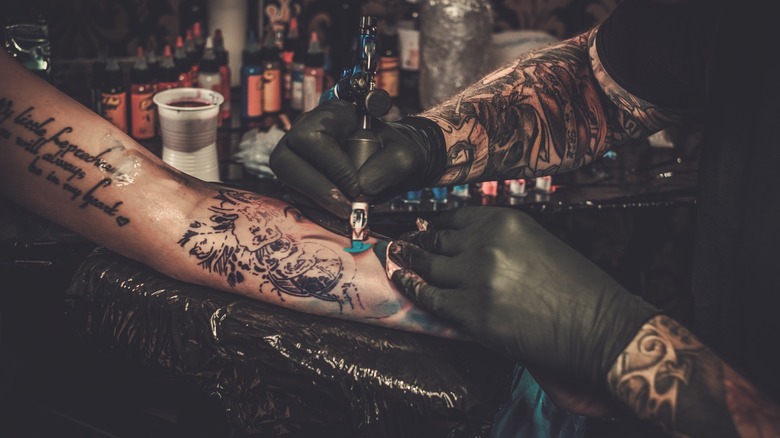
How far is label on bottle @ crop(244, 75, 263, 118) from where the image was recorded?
2.46 m

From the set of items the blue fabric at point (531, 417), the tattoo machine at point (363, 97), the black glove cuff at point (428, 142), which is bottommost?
the blue fabric at point (531, 417)

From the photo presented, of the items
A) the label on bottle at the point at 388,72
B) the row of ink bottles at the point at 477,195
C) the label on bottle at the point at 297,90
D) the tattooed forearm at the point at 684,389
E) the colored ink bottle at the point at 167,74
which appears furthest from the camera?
the label on bottle at the point at 388,72

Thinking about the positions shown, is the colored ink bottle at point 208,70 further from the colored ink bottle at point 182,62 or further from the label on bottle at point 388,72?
the label on bottle at point 388,72

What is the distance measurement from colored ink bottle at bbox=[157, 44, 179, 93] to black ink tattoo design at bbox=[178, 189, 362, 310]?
3.50 ft

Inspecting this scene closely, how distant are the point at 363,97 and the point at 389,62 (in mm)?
1577

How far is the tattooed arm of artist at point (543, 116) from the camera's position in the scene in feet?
4.92

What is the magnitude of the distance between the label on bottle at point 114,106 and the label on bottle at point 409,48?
3.73 feet

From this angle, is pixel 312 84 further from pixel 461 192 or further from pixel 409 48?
pixel 461 192

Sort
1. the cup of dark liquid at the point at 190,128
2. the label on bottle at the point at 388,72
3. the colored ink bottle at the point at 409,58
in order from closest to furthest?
1. the cup of dark liquid at the point at 190,128
2. the label on bottle at the point at 388,72
3. the colored ink bottle at the point at 409,58

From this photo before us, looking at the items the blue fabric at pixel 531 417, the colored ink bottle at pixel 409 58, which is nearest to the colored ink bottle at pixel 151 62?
the colored ink bottle at pixel 409 58

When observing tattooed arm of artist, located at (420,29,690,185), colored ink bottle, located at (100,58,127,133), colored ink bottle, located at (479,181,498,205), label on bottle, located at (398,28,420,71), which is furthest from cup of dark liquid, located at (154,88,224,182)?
label on bottle, located at (398,28,420,71)

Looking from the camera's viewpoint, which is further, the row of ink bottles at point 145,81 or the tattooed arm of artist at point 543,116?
the row of ink bottles at point 145,81

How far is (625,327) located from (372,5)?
2.35 meters

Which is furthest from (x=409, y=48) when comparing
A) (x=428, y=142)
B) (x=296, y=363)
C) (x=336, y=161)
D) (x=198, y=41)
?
(x=296, y=363)
